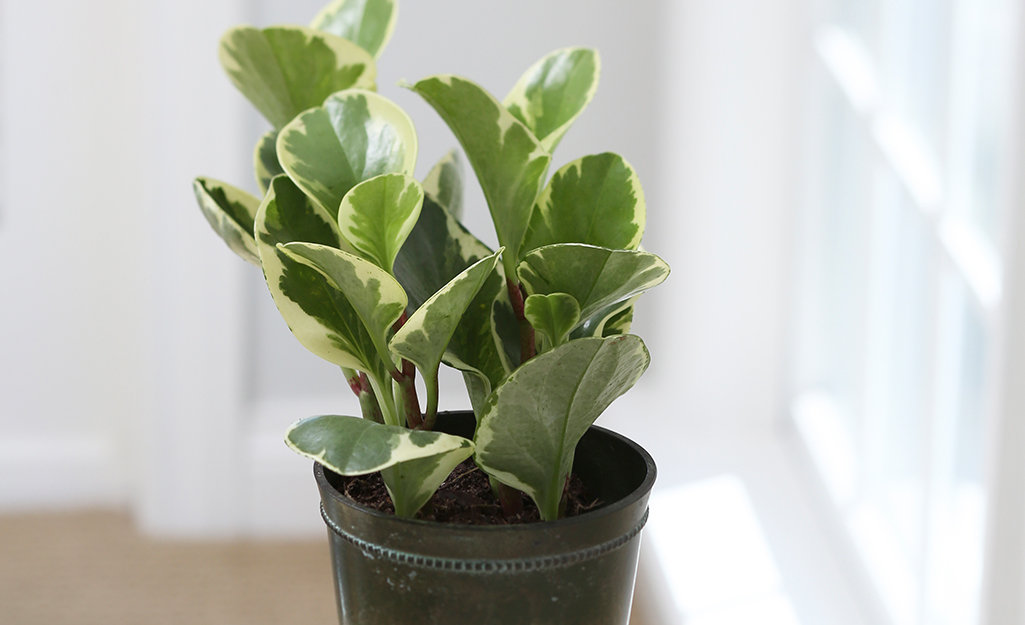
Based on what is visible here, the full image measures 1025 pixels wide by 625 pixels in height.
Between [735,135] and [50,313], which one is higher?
[735,135]

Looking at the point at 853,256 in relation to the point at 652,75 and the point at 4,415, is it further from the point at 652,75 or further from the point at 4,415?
the point at 4,415

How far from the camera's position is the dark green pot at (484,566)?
1.30ft

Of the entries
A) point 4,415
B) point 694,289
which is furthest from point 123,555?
point 694,289

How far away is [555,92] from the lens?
475mm

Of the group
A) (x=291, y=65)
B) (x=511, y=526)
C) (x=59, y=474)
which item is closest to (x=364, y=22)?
(x=291, y=65)

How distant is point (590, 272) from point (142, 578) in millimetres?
1259

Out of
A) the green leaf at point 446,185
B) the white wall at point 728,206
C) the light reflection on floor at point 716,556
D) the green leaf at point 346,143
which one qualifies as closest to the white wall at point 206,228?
the white wall at point 728,206

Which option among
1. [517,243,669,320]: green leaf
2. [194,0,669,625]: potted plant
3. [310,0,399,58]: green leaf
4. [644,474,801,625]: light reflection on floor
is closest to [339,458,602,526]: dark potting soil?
[194,0,669,625]: potted plant

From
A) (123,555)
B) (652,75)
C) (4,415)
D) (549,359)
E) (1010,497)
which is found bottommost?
(123,555)

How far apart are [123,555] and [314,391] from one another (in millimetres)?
366

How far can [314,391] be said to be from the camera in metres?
1.56

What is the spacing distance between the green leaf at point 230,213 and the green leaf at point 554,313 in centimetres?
14

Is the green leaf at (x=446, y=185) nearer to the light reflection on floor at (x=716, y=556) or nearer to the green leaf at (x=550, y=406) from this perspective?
the green leaf at (x=550, y=406)

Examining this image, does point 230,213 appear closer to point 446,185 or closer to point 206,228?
point 446,185
